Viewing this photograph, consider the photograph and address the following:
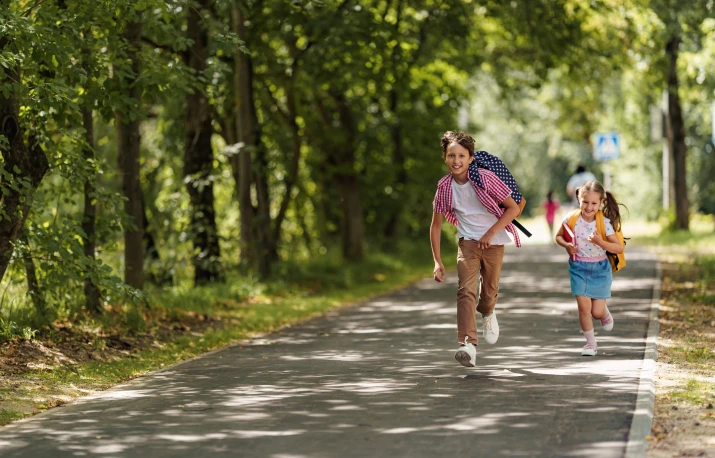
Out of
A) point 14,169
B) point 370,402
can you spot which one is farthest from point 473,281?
point 14,169

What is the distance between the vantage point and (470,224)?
9891mm

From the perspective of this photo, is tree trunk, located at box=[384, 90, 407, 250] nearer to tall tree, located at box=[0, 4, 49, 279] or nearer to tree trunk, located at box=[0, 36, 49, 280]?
tall tree, located at box=[0, 4, 49, 279]

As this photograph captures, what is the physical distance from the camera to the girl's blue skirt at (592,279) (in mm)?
10570

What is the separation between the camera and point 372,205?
1150 inches

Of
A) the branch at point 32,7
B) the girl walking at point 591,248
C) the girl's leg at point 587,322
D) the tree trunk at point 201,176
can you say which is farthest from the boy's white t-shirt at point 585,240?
the tree trunk at point 201,176

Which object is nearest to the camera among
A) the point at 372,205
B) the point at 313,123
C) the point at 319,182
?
the point at 313,123

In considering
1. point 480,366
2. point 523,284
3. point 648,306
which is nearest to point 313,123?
point 523,284

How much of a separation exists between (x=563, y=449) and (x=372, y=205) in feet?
74.4

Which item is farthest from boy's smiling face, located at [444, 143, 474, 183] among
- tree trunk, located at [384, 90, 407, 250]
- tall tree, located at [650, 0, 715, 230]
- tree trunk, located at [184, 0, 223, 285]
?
tree trunk, located at [384, 90, 407, 250]

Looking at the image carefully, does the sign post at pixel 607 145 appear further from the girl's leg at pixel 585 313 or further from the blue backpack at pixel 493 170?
the blue backpack at pixel 493 170

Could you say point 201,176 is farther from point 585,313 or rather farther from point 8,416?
point 8,416

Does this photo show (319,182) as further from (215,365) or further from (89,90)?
(215,365)

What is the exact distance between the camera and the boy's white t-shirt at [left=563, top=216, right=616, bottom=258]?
413 inches

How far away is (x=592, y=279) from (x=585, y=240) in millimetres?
362
